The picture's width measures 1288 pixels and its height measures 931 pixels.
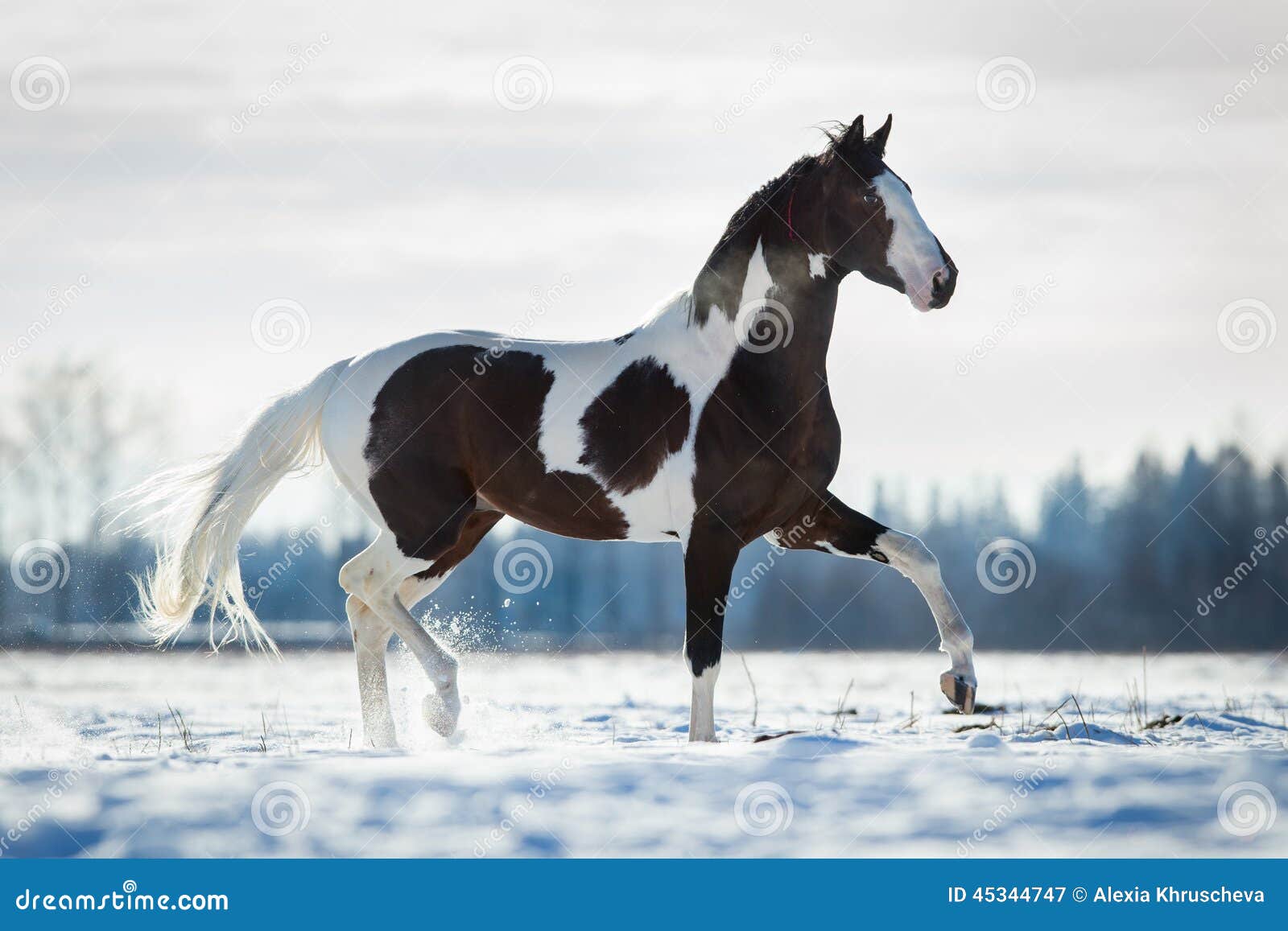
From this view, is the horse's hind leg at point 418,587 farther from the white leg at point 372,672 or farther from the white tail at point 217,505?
the white tail at point 217,505

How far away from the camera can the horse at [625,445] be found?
5.96 m

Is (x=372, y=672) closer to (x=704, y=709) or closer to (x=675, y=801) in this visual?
(x=704, y=709)

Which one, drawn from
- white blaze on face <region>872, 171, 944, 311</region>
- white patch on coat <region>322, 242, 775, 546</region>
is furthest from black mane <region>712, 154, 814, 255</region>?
white blaze on face <region>872, 171, 944, 311</region>

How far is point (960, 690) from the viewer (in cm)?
614

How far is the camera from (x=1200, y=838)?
3.67m

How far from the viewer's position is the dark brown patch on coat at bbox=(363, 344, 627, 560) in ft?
21.3

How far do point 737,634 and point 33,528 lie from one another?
73.2 feet

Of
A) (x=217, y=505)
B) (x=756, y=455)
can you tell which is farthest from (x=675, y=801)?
(x=217, y=505)

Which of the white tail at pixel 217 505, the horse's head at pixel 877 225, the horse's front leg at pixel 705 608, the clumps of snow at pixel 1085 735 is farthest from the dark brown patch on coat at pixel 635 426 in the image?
the clumps of snow at pixel 1085 735

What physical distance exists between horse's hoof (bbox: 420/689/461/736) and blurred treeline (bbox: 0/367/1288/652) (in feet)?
72.5

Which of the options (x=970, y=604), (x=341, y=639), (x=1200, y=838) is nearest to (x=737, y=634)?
(x=970, y=604)

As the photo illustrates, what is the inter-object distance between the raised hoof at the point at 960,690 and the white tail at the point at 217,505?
3582mm

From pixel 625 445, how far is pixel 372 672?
1.95 meters

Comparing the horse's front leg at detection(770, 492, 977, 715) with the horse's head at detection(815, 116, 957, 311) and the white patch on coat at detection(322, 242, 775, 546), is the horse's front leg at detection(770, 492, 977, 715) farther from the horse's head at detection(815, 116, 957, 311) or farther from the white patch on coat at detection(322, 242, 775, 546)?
the horse's head at detection(815, 116, 957, 311)
